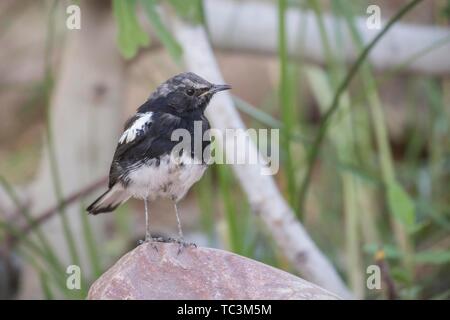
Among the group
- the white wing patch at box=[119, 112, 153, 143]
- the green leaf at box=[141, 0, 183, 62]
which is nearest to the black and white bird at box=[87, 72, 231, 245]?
the white wing patch at box=[119, 112, 153, 143]

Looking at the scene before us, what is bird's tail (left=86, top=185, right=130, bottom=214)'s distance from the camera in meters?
3.29

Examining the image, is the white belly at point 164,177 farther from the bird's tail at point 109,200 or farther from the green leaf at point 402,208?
the green leaf at point 402,208

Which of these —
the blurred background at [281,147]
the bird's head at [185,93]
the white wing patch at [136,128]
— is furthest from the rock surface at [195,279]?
the blurred background at [281,147]

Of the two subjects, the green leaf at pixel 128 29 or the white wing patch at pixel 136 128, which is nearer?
the white wing patch at pixel 136 128

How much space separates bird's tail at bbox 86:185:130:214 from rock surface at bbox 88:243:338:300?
498 millimetres

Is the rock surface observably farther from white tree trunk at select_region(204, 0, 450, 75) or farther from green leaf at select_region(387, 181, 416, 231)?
white tree trunk at select_region(204, 0, 450, 75)

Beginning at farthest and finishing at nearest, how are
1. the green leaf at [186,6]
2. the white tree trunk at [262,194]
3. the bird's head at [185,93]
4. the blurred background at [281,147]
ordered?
the blurred background at [281,147] → the white tree trunk at [262,194] → the green leaf at [186,6] → the bird's head at [185,93]

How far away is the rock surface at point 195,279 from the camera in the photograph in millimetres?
2633

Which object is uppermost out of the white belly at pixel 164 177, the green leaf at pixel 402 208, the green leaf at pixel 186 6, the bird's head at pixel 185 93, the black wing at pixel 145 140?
the green leaf at pixel 186 6

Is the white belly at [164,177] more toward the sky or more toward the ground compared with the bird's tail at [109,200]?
more toward the sky

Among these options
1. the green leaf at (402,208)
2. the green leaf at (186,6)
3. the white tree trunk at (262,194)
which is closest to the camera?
the green leaf at (186,6)

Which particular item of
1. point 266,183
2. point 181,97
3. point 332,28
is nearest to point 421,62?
point 332,28
